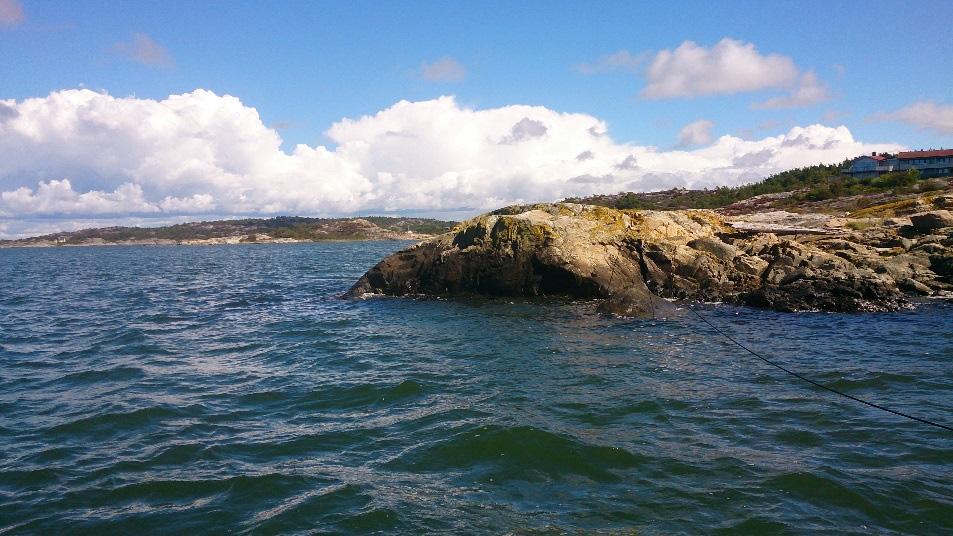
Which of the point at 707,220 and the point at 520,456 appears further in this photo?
the point at 707,220

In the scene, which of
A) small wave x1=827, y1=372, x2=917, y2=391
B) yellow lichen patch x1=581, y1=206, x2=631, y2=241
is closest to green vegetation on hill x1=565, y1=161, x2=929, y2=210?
yellow lichen patch x1=581, y1=206, x2=631, y2=241

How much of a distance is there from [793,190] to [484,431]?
242 feet

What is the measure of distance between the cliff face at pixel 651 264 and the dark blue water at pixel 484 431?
320 cm

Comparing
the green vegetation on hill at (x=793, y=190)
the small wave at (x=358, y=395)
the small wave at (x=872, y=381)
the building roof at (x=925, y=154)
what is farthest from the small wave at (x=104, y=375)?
the building roof at (x=925, y=154)

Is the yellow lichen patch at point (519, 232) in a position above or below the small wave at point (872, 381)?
above

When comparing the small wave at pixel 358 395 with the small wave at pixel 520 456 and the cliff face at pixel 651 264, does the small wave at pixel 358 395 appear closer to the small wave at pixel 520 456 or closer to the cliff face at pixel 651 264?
the small wave at pixel 520 456

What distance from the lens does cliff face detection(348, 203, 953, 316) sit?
24.2 meters

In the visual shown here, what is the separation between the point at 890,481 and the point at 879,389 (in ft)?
17.8

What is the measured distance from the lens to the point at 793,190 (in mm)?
71312

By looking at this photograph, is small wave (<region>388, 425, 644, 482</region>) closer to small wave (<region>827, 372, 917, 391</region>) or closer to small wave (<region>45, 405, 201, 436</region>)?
small wave (<region>45, 405, 201, 436</region>)

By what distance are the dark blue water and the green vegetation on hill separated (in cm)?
4680

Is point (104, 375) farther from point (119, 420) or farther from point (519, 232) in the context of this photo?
point (519, 232)

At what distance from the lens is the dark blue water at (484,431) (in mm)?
7957

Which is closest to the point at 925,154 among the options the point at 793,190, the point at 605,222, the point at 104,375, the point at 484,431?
the point at 793,190
